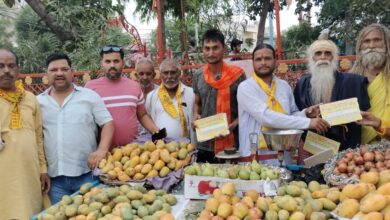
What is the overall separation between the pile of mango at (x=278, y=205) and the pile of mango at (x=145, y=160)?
0.70 meters

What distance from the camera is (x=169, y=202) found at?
2.59 meters

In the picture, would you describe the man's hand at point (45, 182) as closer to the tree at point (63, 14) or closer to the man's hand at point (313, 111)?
the man's hand at point (313, 111)

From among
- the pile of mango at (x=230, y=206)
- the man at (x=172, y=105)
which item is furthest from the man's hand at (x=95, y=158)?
the pile of mango at (x=230, y=206)

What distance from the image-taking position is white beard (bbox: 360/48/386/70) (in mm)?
3459

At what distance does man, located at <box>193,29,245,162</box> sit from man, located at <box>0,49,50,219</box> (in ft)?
4.82

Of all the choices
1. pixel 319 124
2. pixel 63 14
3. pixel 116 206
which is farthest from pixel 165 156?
pixel 63 14

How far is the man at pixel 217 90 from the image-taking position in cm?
370

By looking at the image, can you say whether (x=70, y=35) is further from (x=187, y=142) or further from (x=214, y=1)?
(x=187, y=142)

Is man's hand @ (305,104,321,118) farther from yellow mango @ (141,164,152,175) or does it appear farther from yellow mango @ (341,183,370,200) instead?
yellow mango @ (141,164,152,175)

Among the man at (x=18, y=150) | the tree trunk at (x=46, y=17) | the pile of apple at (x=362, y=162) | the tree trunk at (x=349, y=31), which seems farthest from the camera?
the tree trunk at (x=349, y=31)

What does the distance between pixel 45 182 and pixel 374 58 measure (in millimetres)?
3060

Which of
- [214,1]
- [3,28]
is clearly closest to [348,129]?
[214,1]

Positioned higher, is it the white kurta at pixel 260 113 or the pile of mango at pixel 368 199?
the white kurta at pixel 260 113

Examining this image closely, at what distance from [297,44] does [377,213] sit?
1426 centimetres
